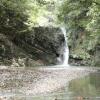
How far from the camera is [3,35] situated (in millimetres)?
32312

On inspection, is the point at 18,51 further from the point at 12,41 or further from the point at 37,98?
the point at 37,98

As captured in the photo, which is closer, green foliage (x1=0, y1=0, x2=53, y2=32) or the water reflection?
the water reflection

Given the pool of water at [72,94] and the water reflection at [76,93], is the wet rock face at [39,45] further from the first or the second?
the pool of water at [72,94]

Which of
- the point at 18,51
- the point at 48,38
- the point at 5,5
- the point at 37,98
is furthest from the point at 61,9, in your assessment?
the point at 48,38

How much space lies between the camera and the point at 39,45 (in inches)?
1387

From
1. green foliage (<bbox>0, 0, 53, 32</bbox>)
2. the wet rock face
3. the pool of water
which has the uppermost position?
green foliage (<bbox>0, 0, 53, 32</bbox>)

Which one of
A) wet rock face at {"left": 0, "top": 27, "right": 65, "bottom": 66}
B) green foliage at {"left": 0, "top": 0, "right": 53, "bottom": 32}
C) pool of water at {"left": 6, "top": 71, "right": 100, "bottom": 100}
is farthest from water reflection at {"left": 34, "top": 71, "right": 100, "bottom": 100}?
wet rock face at {"left": 0, "top": 27, "right": 65, "bottom": 66}

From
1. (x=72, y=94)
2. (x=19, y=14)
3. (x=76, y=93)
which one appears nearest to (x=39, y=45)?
(x=19, y=14)

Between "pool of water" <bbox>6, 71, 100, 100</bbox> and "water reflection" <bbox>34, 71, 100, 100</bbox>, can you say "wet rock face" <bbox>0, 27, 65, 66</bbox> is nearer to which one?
"water reflection" <bbox>34, 71, 100, 100</bbox>

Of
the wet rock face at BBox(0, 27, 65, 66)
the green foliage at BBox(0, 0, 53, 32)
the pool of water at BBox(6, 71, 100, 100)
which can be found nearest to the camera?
the pool of water at BBox(6, 71, 100, 100)

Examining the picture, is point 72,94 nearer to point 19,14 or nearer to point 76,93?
point 76,93

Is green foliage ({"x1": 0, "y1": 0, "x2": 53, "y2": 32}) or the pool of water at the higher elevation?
green foliage ({"x1": 0, "y1": 0, "x2": 53, "y2": 32})

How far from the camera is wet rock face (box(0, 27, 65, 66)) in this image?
32.5 metres

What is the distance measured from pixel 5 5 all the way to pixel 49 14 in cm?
1278
